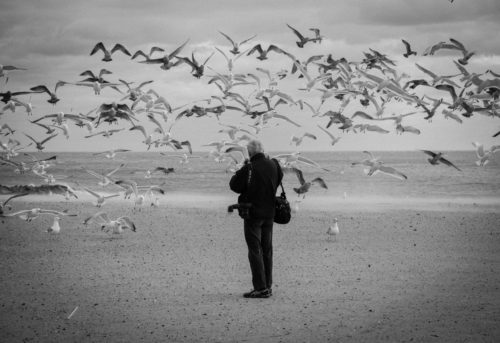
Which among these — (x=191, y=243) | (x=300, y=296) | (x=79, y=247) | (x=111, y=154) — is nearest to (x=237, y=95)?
(x=191, y=243)

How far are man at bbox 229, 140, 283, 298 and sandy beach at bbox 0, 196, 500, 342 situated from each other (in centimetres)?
41

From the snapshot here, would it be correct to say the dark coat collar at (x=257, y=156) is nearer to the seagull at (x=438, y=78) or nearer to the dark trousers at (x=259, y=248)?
the dark trousers at (x=259, y=248)

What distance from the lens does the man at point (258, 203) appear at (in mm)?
7852

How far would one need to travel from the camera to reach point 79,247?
1262cm

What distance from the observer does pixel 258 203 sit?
784 centimetres

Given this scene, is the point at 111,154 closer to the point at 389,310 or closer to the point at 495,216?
the point at 495,216

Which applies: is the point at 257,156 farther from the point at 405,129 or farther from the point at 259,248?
the point at 405,129

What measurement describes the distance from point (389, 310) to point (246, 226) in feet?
6.84

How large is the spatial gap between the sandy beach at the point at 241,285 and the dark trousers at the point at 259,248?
0.30 m

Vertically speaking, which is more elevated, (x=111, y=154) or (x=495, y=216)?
(x=111, y=154)

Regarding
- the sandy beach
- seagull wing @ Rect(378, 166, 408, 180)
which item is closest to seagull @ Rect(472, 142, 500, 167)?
the sandy beach

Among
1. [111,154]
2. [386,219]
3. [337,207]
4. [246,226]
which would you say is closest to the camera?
[246,226]

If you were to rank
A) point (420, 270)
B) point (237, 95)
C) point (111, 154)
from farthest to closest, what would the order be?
1. point (111, 154)
2. point (237, 95)
3. point (420, 270)

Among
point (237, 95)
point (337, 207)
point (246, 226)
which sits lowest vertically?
point (337, 207)
